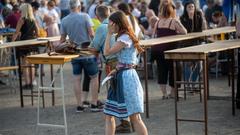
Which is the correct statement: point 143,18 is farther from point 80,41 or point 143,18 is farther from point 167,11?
point 80,41

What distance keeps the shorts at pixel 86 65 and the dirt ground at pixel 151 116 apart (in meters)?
0.74

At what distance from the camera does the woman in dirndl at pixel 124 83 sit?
9227mm

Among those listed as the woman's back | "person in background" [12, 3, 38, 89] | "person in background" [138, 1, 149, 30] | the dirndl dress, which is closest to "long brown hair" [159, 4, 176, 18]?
"person in background" [12, 3, 38, 89]

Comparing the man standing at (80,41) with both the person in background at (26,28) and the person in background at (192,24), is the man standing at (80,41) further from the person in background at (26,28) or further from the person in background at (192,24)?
the person in background at (26,28)

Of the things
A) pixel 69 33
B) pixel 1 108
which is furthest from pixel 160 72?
pixel 1 108

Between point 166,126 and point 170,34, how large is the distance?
2928mm

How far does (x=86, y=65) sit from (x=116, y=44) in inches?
131

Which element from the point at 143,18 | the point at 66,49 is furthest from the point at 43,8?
the point at 66,49

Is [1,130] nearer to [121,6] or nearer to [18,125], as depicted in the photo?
[18,125]

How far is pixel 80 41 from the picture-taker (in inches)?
502

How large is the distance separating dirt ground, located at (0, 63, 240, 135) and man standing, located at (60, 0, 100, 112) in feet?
1.15

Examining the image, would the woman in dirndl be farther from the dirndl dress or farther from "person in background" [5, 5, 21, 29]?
"person in background" [5, 5, 21, 29]

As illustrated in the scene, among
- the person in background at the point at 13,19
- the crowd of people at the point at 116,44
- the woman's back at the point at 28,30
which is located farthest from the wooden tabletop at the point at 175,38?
the person in background at the point at 13,19

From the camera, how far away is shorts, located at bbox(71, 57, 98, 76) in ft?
41.0
